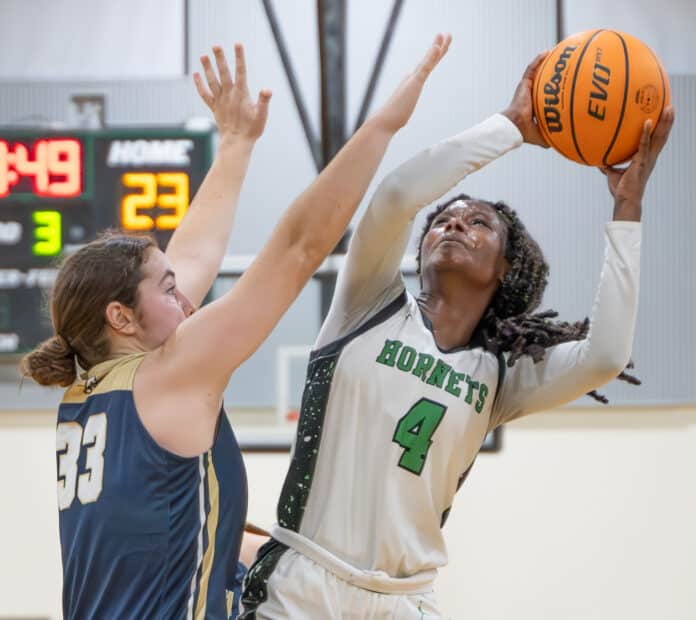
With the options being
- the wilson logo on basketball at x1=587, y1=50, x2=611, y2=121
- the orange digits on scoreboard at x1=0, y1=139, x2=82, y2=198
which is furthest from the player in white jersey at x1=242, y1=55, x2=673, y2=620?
the orange digits on scoreboard at x1=0, y1=139, x2=82, y2=198

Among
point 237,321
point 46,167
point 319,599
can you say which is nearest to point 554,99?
point 237,321

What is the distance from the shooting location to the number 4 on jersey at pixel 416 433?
2.73 m

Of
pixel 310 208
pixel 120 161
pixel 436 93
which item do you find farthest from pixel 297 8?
pixel 310 208

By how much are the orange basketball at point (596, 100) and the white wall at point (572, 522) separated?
3106mm

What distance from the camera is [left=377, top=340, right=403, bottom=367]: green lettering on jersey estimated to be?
109 inches

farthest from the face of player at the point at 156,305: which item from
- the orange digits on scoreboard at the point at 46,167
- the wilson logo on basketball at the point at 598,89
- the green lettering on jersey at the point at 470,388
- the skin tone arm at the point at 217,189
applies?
the orange digits on scoreboard at the point at 46,167

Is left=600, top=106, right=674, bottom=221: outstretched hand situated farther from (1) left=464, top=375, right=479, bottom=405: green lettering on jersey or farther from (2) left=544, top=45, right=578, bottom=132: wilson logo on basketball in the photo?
(1) left=464, top=375, right=479, bottom=405: green lettering on jersey

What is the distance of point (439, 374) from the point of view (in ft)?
9.24

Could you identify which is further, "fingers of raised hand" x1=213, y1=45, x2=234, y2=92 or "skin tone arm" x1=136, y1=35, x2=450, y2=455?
"fingers of raised hand" x1=213, y1=45, x2=234, y2=92

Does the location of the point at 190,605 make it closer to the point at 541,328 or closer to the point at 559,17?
the point at 541,328

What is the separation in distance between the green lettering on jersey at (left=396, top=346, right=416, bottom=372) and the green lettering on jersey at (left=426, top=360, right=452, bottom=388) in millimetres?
61

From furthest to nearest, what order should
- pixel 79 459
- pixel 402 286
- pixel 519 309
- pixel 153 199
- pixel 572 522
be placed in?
pixel 572 522 → pixel 153 199 → pixel 519 309 → pixel 402 286 → pixel 79 459

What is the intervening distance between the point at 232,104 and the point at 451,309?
79 centimetres

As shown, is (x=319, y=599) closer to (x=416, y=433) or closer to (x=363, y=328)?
(x=416, y=433)
